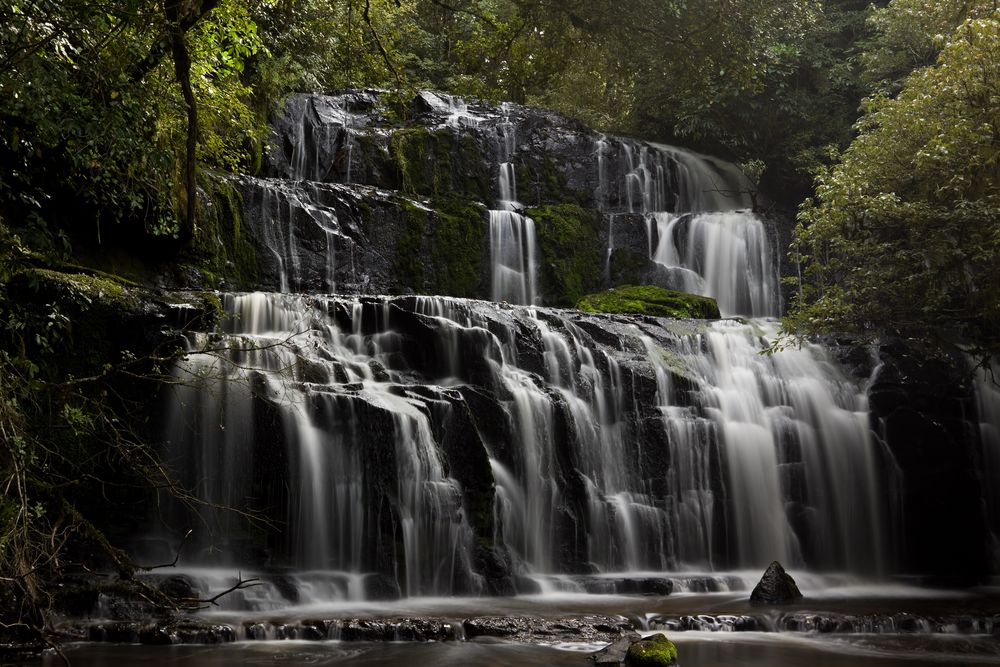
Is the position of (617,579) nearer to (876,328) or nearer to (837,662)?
(837,662)

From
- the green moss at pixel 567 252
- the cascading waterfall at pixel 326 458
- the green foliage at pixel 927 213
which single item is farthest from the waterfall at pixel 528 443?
the green moss at pixel 567 252

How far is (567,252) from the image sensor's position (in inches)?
750

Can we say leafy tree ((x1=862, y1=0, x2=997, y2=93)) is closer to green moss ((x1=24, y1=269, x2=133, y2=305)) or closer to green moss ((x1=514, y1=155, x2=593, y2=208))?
green moss ((x1=514, y1=155, x2=593, y2=208))

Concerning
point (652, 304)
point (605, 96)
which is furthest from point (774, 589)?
point (605, 96)

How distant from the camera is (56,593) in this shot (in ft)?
25.7

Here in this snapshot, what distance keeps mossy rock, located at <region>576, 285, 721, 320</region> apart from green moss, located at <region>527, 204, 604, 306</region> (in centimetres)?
173

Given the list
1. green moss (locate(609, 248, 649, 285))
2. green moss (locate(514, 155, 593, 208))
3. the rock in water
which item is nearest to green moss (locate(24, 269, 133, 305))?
the rock in water

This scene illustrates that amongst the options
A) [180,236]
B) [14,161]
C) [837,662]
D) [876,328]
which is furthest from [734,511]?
[14,161]

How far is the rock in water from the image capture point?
10.4m

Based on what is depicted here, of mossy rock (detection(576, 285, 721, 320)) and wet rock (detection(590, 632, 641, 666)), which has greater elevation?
mossy rock (detection(576, 285, 721, 320))

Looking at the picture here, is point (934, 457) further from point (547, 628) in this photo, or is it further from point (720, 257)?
point (547, 628)

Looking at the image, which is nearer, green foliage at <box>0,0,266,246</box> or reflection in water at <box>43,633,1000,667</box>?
green foliage at <box>0,0,266,246</box>

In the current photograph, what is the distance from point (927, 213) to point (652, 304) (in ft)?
17.8

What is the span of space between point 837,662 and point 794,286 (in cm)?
1349
